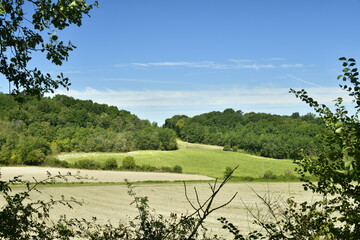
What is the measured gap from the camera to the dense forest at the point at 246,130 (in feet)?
305

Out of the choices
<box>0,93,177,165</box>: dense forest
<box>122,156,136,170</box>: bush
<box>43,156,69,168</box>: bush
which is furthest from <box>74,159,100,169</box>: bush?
<box>0,93,177,165</box>: dense forest

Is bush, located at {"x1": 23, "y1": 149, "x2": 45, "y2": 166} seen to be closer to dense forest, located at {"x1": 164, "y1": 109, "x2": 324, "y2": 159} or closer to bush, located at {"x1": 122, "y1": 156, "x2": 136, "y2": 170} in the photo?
bush, located at {"x1": 122, "y1": 156, "x2": 136, "y2": 170}

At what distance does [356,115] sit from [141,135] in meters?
93.2

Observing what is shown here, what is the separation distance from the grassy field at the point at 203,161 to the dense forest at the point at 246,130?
27.9 ft

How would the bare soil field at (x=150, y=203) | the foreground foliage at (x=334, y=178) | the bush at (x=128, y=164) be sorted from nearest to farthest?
1. the foreground foliage at (x=334, y=178)
2. the bare soil field at (x=150, y=203)
3. the bush at (x=128, y=164)

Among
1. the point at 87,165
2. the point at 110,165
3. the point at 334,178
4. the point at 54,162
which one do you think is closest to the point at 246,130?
the point at 110,165

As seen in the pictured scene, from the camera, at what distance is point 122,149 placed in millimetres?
88000

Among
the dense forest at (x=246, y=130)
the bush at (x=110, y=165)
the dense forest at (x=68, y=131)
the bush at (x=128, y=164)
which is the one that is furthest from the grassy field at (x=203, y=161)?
the bush at (x=110, y=165)

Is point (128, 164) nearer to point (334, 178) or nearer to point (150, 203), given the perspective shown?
point (150, 203)

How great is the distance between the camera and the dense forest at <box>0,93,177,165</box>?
7169cm

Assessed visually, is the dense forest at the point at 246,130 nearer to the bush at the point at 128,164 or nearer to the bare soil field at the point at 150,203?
the bush at the point at 128,164

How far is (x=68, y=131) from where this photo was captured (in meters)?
86.2

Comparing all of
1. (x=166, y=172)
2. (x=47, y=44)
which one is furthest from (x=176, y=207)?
(x=166, y=172)

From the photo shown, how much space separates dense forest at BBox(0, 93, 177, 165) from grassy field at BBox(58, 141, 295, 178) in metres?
5.45
